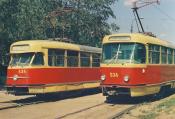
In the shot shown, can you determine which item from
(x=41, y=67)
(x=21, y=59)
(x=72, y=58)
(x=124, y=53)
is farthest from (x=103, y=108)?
(x=72, y=58)

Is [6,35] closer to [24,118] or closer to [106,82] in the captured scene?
[106,82]

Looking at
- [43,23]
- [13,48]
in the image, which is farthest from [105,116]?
[43,23]

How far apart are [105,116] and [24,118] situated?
291 centimetres

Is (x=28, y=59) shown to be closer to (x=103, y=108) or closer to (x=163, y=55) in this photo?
(x=103, y=108)

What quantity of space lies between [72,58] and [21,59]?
346 centimetres

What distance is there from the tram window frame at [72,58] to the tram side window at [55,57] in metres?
0.65

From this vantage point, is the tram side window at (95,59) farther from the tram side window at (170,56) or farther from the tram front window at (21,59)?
the tram front window at (21,59)

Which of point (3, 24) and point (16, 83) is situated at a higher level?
point (3, 24)

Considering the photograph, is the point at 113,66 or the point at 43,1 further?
the point at 43,1

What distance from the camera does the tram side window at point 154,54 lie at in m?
20.5

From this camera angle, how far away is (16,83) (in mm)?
20516

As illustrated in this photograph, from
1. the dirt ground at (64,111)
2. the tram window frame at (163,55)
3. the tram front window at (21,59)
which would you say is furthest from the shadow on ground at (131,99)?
the tram front window at (21,59)

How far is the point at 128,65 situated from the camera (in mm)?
18953

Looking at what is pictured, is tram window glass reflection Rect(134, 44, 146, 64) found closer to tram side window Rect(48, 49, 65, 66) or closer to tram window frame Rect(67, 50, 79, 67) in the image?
tram side window Rect(48, 49, 65, 66)
